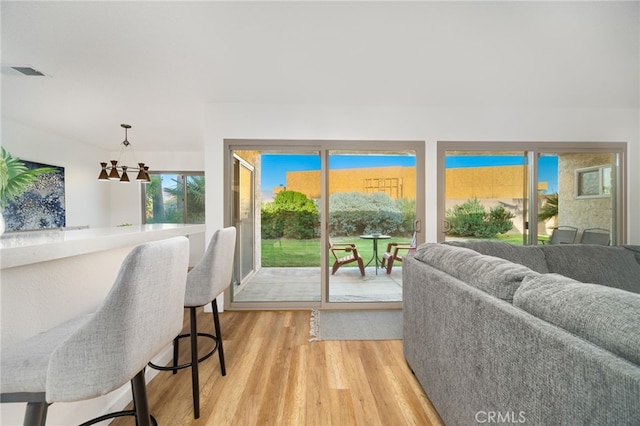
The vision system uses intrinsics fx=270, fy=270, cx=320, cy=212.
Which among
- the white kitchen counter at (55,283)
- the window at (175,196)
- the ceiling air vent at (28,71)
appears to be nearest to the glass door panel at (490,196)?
the white kitchen counter at (55,283)

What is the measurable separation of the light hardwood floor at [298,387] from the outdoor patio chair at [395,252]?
121cm

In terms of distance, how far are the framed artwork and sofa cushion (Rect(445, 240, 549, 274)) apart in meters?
5.79

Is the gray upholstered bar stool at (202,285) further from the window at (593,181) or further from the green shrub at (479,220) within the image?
the window at (593,181)

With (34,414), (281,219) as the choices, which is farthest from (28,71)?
(34,414)

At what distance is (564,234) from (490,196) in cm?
107

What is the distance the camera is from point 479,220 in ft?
11.5

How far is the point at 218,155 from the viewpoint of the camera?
127 inches

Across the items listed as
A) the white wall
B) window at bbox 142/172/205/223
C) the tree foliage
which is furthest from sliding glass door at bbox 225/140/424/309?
window at bbox 142/172/205/223

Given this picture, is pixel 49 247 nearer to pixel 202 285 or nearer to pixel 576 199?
pixel 202 285

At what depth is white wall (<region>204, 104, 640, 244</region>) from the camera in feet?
10.6

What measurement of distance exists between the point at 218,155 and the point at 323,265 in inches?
72.4

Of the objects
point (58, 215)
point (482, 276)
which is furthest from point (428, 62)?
point (58, 215)

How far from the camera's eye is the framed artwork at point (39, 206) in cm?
398

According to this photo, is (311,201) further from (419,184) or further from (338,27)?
(338,27)
